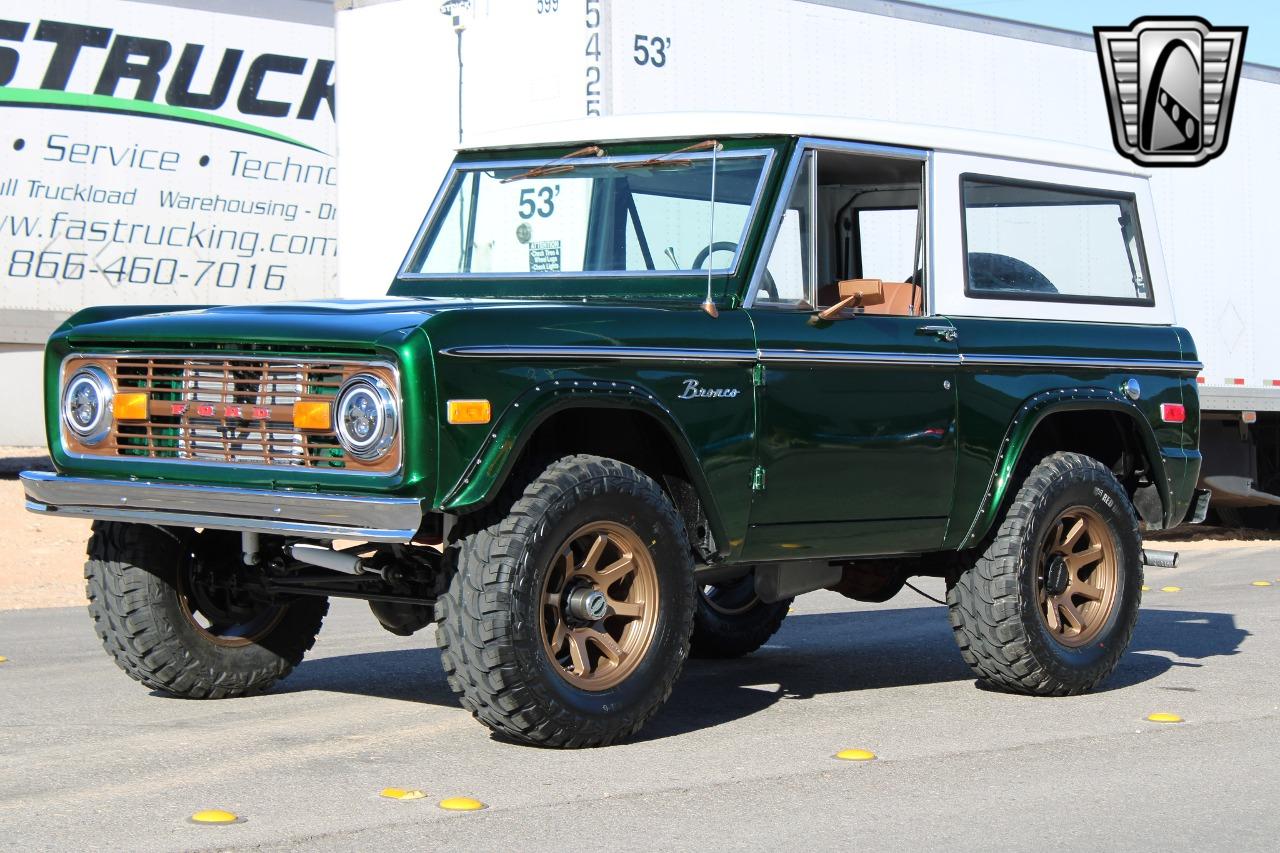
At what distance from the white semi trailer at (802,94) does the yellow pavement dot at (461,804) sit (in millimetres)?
8024

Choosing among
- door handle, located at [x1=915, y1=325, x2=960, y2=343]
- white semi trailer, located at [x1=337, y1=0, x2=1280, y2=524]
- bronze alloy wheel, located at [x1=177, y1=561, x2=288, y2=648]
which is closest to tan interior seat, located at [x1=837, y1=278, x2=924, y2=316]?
door handle, located at [x1=915, y1=325, x2=960, y2=343]

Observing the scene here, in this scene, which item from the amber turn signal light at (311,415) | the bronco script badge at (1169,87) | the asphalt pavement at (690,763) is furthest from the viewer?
the bronco script badge at (1169,87)

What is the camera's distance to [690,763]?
6.09m

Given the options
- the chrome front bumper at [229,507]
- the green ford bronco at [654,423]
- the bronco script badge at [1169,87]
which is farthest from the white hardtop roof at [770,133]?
the bronco script badge at [1169,87]

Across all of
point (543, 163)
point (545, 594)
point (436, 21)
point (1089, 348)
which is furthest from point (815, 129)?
point (436, 21)

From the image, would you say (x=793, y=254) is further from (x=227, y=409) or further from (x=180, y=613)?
(x=180, y=613)

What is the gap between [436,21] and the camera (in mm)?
14172

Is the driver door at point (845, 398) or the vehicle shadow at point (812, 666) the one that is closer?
the driver door at point (845, 398)

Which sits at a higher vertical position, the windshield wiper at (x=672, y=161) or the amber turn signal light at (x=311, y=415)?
the windshield wiper at (x=672, y=161)

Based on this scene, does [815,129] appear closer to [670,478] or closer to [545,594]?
[670,478]

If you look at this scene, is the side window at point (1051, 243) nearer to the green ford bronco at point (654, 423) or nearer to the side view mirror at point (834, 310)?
the green ford bronco at point (654, 423)

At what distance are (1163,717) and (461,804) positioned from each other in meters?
3.04

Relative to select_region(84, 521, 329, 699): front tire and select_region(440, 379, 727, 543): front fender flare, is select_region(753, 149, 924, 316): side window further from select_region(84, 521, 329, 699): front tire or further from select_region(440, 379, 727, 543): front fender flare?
select_region(84, 521, 329, 699): front tire

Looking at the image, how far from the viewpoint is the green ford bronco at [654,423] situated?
5.95 meters
